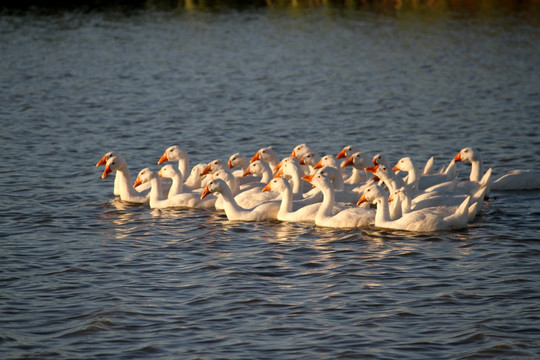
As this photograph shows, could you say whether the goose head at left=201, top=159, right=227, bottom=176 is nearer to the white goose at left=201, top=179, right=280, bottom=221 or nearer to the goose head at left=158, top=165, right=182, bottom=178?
the goose head at left=158, top=165, right=182, bottom=178

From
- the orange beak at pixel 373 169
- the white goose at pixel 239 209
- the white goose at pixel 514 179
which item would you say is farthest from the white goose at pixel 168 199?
the white goose at pixel 514 179

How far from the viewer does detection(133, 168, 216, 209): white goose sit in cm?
1641

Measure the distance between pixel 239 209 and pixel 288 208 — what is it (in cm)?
88

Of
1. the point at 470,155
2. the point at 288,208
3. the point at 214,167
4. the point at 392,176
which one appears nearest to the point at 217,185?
the point at 288,208

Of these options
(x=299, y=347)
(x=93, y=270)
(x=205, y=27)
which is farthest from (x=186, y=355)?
(x=205, y=27)

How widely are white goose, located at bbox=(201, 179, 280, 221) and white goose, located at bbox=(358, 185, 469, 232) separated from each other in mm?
1991

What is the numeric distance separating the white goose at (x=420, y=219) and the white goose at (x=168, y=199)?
3.48 metres

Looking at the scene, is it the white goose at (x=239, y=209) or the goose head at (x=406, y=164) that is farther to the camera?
the goose head at (x=406, y=164)

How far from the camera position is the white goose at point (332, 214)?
14.8 metres

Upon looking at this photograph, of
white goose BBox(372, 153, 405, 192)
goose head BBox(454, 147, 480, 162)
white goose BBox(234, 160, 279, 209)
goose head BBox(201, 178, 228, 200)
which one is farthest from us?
goose head BBox(454, 147, 480, 162)

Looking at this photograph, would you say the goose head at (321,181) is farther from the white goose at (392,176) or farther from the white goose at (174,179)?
the white goose at (174,179)

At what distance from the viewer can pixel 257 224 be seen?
15.5 m

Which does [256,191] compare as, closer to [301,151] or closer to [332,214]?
[301,151]

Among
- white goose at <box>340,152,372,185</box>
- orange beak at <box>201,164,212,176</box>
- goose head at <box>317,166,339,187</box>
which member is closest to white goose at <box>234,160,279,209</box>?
orange beak at <box>201,164,212,176</box>
